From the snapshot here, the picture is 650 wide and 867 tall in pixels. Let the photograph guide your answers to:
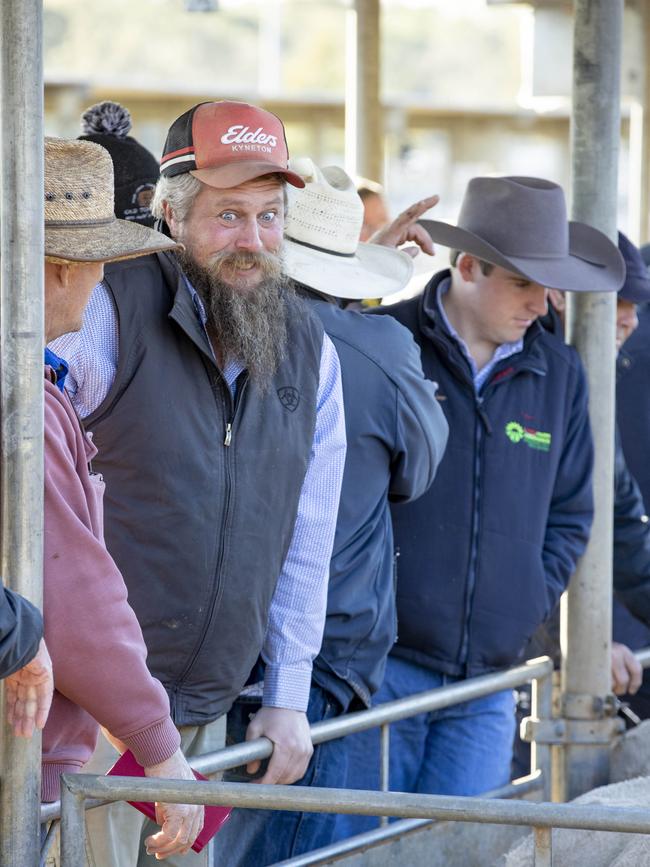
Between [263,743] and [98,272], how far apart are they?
1132mm

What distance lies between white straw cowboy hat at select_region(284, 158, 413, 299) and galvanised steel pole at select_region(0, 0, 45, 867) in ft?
4.83

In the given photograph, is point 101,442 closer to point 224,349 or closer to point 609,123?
point 224,349

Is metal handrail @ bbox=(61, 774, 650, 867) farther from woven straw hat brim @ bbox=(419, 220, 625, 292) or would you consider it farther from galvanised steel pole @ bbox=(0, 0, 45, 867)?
woven straw hat brim @ bbox=(419, 220, 625, 292)

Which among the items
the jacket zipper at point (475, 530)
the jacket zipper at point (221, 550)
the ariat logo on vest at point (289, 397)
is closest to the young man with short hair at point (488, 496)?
the jacket zipper at point (475, 530)

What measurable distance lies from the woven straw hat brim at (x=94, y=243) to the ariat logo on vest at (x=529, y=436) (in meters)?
1.71

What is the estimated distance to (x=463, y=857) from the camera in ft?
12.4

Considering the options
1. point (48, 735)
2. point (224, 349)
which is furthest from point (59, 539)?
point (224, 349)

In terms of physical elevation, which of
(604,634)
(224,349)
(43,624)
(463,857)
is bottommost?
(463,857)

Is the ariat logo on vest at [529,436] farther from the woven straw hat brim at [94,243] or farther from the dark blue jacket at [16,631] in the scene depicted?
the dark blue jacket at [16,631]

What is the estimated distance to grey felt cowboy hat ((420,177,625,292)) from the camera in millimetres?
4203

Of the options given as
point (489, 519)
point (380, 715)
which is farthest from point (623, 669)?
point (380, 715)

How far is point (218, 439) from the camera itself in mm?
3012

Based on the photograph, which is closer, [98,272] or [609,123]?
[98,272]

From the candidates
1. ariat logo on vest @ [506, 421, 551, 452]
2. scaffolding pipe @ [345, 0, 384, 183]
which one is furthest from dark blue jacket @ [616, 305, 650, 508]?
scaffolding pipe @ [345, 0, 384, 183]
